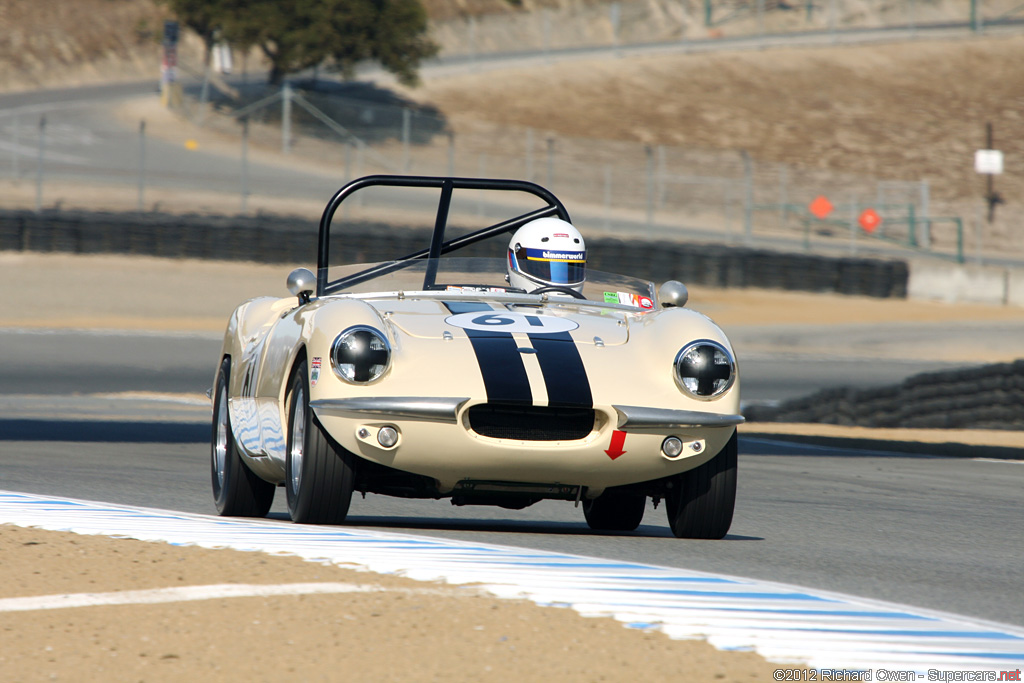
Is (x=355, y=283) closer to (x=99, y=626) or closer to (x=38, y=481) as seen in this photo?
(x=38, y=481)

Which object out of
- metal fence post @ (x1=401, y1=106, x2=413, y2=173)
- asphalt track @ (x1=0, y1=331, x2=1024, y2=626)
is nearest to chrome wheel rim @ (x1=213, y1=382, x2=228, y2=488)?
asphalt track @ (x1=0, y1=331, x2=1024, y2=626)

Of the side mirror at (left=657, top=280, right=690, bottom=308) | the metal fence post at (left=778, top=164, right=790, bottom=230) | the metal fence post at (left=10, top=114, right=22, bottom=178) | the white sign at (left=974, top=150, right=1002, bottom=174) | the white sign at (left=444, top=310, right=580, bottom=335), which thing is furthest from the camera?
the metal fence post at (left=778, top=164, right=790, bottom=230)

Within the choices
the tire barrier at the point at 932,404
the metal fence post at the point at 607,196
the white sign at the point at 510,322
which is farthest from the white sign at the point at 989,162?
the white sign at the point at 510,322

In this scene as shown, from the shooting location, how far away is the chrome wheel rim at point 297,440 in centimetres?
580

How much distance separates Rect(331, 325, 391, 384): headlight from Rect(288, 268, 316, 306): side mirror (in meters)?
1.08

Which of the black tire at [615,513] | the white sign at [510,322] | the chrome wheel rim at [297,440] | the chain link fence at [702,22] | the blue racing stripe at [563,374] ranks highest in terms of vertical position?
the chain link fence at [702,22]

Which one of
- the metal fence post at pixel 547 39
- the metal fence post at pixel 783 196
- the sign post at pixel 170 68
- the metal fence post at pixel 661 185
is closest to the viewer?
the sign post at pixel 170 68

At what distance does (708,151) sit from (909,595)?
39.2 m

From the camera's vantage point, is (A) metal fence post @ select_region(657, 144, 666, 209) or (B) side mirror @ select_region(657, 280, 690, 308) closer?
(B) side mirror @ select_region(657, 280, 690, 308)

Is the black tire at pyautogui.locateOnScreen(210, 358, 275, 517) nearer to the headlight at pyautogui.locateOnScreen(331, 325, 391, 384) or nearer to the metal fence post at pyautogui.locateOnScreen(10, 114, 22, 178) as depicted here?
the headlight at pyautogui.locateOnScreen(331, 325, 391, 384)

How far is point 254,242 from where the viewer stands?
88.8 ft

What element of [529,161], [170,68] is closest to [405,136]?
[529,161]

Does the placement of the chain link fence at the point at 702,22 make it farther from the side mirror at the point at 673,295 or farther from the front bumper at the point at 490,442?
the front bumper at the point at 490,442

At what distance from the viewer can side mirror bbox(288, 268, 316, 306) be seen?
262 inches
